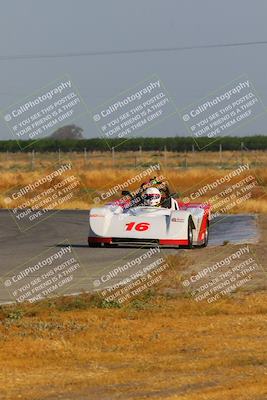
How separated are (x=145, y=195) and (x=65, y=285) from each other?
23.5 ft

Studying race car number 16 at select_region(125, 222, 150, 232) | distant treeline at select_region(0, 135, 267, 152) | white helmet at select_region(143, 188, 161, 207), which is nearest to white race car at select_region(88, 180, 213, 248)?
race car number 16 at select_region(125, 222, 150, 232)

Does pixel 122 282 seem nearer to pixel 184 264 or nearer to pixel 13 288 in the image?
pixel 13 288

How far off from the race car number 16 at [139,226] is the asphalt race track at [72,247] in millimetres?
469

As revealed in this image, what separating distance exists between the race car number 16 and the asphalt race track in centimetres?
47

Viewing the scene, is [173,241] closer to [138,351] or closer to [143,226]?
[143,226]

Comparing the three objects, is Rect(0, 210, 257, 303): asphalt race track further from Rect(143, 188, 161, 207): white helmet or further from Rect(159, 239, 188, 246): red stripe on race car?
Rect(143, 188, 161, 207): white helmet

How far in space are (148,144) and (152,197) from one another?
8663 cm

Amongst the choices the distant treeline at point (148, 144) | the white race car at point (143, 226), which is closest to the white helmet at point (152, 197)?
the white race car at point (143, 226)

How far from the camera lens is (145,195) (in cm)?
2491

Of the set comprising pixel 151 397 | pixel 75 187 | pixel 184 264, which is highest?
pixel 151 397

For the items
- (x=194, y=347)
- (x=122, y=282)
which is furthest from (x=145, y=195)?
(x=194, y=347)

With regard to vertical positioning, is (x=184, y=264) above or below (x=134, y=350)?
below

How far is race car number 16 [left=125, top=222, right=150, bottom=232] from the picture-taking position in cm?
2409

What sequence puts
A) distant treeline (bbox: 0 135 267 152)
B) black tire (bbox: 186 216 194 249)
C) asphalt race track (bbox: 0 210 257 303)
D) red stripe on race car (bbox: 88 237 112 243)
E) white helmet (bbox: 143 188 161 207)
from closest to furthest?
asphalt race track (bbox: 0 210 257 303) → black tire (bbox: 186 216 194 249) → red stripe on race car (bbox: 88 237 112 243) → white helmet (bbox: 143 188 161 207) → distant treeline (bbox: 0 135 267 152)
